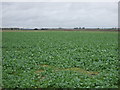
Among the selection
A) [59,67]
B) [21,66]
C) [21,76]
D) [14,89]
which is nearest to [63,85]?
[14,89]

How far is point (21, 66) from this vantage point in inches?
388

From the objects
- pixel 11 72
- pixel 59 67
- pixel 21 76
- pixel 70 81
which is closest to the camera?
pixel 70 81

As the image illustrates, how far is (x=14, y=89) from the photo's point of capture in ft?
21.2

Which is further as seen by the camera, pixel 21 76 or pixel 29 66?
pixel 29 66

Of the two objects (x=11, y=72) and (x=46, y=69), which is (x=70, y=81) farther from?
(x=11, y=72)

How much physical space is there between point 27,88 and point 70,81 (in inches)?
66.4

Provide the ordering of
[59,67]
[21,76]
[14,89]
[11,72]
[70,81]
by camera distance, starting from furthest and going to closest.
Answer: [59,67] < [11,72] < [21,76] < [70,81] < [14,89]

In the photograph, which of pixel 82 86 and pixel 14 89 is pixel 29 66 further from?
pixel 82 86

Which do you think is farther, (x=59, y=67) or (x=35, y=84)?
(x=59, y=67)

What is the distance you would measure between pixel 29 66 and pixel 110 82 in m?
4.64

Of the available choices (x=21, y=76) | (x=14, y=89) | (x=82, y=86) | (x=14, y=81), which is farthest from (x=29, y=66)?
(x=82, y=86)

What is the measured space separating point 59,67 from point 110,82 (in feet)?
11.3

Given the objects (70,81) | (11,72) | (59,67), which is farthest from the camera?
(59,67)

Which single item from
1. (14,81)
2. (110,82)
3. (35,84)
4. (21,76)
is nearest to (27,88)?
(35,84)
